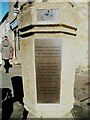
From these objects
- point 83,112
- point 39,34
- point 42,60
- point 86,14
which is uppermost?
point 86,14

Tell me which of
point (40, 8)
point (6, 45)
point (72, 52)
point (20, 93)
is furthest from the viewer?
point (6, 45)

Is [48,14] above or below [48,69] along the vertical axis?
above

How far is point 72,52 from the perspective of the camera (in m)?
4.21

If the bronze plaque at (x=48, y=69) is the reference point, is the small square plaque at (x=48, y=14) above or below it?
above

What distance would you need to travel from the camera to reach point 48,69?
407cm

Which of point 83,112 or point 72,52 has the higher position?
point 72,52

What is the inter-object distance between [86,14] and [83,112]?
7482mm

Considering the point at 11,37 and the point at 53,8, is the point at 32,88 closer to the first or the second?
the point at 53,8

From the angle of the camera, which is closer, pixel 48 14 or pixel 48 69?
pixel 48 14

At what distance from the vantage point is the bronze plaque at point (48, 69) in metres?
4.02

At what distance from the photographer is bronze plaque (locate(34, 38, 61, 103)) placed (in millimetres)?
4016

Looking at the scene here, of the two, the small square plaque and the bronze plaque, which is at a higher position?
the small square plaque

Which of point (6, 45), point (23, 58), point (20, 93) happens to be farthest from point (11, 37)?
point (23, 58)

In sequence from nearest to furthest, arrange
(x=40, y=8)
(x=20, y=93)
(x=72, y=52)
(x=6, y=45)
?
(x=40, y=8), (x=72, y=52), (x=20, y=93), (x=6, y=45)
